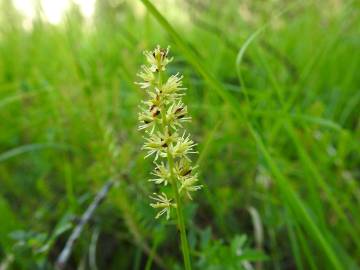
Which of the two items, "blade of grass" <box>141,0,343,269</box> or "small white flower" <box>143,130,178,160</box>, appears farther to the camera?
"blade of grass" <box>141,0,343,269</box>

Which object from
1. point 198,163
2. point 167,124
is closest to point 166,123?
point 167,124

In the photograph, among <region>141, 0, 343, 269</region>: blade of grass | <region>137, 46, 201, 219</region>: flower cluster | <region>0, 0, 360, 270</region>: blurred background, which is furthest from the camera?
<region>0, 0, 360, 270</region>: blurred background

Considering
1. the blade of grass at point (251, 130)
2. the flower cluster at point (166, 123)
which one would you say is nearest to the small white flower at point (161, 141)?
the flower cluster at point (166, 123)

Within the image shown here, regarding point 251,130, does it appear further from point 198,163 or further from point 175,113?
point 175,113

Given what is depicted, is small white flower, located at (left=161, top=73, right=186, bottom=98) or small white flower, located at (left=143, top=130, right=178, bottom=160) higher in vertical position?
small white flower, located at (left=161, top=73, right=186, bottom=98)

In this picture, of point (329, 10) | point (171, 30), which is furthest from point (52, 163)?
point (329, 10)

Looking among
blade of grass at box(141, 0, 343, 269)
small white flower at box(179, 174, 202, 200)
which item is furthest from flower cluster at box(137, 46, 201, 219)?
blade of grass at box(141, 0, 343, 269)

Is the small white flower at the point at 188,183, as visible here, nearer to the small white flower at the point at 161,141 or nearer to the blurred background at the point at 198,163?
the small white flower at the point at 161,141

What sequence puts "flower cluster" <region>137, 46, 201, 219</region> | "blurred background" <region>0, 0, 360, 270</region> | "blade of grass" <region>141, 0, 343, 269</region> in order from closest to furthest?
"flower cluster" <region>137, 46, 201, 219</region>, "blade of grass" <region>141, 0, 343, 269</region>, "blurred background" <region>0, 0, 360, 270</region>

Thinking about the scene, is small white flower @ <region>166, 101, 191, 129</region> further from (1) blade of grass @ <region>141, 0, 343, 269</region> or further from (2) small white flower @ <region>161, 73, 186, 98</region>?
(1) blade of grass @ <region>141, 0, 343, 269</region>
